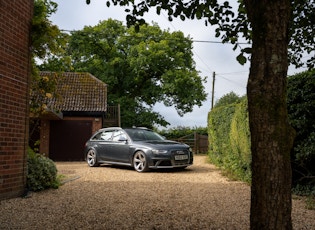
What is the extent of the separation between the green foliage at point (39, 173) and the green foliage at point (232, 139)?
4893 mm

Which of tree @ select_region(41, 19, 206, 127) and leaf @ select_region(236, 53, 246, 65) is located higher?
tree @ select_region(41, 19, 206, 127)

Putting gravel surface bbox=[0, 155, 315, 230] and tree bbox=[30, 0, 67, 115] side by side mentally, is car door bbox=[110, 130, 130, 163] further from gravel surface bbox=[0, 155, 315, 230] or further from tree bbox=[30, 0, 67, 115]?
tree bbox=[30, 0, 67, 115]

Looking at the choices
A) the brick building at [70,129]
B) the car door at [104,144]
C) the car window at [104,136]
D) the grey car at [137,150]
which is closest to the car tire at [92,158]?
the grey car at [137,150]

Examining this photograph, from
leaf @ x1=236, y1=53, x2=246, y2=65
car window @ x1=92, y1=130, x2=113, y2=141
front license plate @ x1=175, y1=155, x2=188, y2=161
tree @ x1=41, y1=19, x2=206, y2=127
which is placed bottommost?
front license plate @ x1=175, y1=155, x2=188, y2=161

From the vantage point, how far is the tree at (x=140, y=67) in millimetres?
30031

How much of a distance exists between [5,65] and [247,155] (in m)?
6.16

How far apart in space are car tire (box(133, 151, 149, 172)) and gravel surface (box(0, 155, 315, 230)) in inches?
85.1

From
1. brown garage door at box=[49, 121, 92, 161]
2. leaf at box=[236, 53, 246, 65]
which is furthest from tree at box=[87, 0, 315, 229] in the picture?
brown garage door at box=[49, 121, 92, 161]

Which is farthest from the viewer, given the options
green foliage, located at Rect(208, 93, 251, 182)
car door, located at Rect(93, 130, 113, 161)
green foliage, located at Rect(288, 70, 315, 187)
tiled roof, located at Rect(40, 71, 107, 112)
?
tiled roof, located at Rect(40, 71, 107, 112)

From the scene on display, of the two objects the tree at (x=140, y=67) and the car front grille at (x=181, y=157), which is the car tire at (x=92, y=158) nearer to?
the car front grille at (x=181, y=157)

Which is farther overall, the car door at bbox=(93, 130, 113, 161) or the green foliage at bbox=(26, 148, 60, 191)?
the car door at bbox=(93, 130, 113, 161)

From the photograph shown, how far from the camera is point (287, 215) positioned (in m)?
2.94

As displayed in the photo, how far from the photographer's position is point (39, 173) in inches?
306

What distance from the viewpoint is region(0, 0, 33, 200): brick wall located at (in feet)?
21.1
